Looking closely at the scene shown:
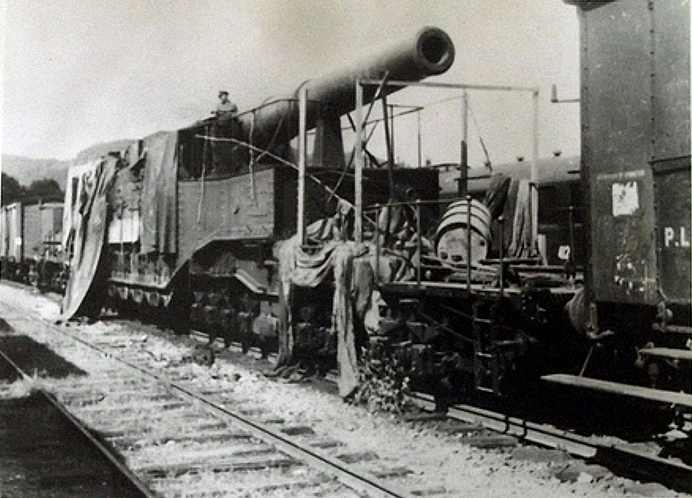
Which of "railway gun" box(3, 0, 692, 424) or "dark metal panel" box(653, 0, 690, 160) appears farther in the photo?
"railway gun" box(3, 0, 692, 424)

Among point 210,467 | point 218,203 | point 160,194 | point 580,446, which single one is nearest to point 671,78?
point 580,446

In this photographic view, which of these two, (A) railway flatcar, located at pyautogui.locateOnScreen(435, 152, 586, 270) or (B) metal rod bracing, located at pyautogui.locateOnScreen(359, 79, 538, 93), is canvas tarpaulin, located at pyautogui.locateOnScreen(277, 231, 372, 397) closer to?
(B) metal rod bracing, located at pyautogui.locateOnScreen(359, 79, 538, 93)

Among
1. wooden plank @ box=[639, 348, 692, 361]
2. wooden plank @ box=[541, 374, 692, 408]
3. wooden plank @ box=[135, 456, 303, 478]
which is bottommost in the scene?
wooden plank @ box=[135, 456, 303, 478]

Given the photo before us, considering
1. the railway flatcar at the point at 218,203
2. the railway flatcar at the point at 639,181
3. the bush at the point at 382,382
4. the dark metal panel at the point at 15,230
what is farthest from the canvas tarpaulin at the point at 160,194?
the dark metal panel at the point at 15,230

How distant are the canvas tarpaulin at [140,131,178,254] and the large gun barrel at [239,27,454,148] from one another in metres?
1.68

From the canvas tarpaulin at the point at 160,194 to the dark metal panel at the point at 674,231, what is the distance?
897 centimetres

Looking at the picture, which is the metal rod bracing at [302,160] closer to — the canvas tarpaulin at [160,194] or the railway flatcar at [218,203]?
the railway flatcar at [218,203]

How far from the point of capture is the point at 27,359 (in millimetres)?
10938

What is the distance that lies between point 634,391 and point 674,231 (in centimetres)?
97

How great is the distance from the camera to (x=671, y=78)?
516cm

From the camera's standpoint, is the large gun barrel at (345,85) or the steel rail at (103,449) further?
the large gun barrel at (345,85)

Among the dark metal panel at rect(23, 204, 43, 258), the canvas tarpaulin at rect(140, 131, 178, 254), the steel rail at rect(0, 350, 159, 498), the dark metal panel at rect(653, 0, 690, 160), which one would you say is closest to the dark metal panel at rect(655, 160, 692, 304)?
the dark metal panel at rect(653, 0, 690, 160)

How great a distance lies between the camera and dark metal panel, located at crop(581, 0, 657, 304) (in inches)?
211

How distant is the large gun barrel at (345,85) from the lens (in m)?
8.20
